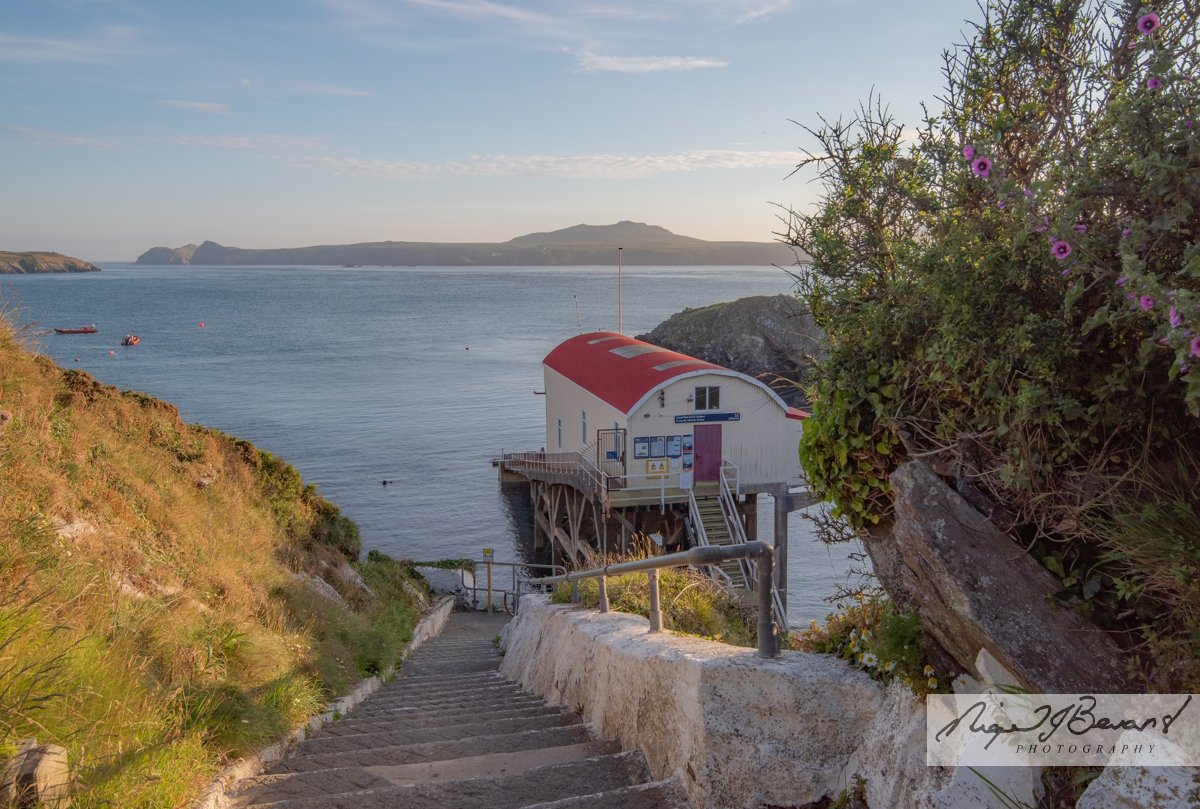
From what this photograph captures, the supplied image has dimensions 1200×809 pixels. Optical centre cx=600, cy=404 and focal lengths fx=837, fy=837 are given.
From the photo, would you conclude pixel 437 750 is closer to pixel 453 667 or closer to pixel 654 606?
pixel 654 606

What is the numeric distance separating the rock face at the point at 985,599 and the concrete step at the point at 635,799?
1450 mm

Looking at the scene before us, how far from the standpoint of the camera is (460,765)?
4.88 meters

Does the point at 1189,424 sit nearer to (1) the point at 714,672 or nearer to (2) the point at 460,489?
(1) the point at 714,672

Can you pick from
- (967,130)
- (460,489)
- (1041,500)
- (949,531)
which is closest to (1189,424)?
(1041,500)

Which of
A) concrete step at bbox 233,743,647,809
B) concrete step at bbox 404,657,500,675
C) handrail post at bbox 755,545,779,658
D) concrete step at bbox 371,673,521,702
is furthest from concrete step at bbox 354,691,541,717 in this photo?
handrail post at bbox 755,545,779,658

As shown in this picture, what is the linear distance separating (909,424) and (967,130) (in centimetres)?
131

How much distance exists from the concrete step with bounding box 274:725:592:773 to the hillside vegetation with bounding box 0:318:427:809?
1.15ft

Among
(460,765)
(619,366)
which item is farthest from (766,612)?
(619,366)

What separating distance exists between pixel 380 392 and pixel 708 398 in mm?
40827

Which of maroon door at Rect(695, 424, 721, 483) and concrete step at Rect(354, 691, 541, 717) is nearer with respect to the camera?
concrete step at Rect(354, 691, 541, 717)

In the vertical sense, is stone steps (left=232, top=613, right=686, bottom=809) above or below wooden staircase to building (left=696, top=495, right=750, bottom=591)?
above

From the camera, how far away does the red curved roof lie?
2308cm

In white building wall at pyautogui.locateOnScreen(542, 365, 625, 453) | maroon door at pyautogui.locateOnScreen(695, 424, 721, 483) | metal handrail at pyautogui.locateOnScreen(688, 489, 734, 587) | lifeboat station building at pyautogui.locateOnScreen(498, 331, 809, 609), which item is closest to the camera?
metal handrail at pyautogui.locateOnScreen(688, 489, 734, 587)

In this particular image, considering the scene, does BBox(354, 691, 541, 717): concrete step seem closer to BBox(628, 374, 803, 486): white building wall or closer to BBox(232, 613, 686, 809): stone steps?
BBox(232, 613, 686, 809): stone steps
